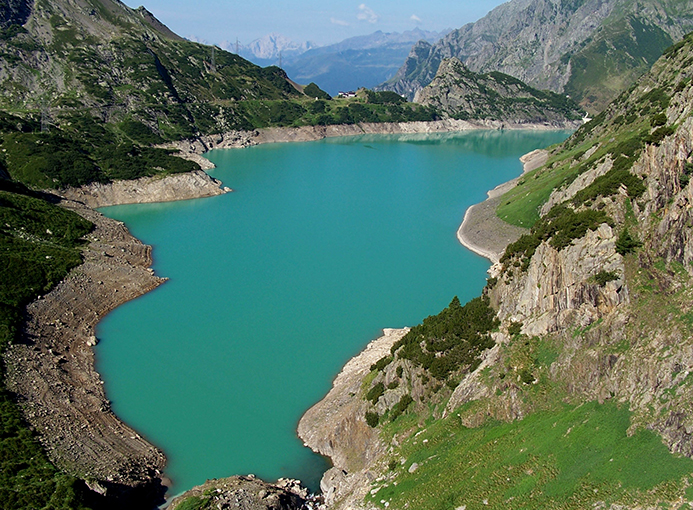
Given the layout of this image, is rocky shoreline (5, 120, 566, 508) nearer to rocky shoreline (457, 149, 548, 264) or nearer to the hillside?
the hillside

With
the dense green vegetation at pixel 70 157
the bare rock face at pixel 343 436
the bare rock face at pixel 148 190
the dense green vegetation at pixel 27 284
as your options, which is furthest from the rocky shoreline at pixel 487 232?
the dense green vegetation at pixel 70 157

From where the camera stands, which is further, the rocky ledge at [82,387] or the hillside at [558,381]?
the rocky ledge at [82,387]

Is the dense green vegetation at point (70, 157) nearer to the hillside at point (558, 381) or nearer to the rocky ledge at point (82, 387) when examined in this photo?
the rocky ledge at point (82, 387)

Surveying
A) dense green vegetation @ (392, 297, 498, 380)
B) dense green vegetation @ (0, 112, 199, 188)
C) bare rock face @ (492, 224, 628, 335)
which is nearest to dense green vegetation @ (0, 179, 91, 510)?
dense green vegetation @ (0, 112, 199, 188)

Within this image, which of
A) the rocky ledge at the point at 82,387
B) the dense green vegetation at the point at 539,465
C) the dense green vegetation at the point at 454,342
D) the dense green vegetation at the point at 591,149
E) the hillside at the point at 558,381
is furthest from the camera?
the dense green vegetation at the point at 591,149

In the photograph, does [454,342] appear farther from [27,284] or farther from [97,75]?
[97,75]

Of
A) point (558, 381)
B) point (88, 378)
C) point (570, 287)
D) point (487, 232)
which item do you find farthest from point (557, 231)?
point (487, 232)

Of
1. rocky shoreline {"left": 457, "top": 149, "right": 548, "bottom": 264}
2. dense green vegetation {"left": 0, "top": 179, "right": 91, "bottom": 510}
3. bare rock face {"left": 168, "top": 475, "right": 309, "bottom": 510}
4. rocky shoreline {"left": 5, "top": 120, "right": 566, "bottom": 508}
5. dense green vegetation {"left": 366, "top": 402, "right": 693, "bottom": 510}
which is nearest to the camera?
dense green vegetation {"left": 366, "top": 402, "right": 693, "bottom": 510}
